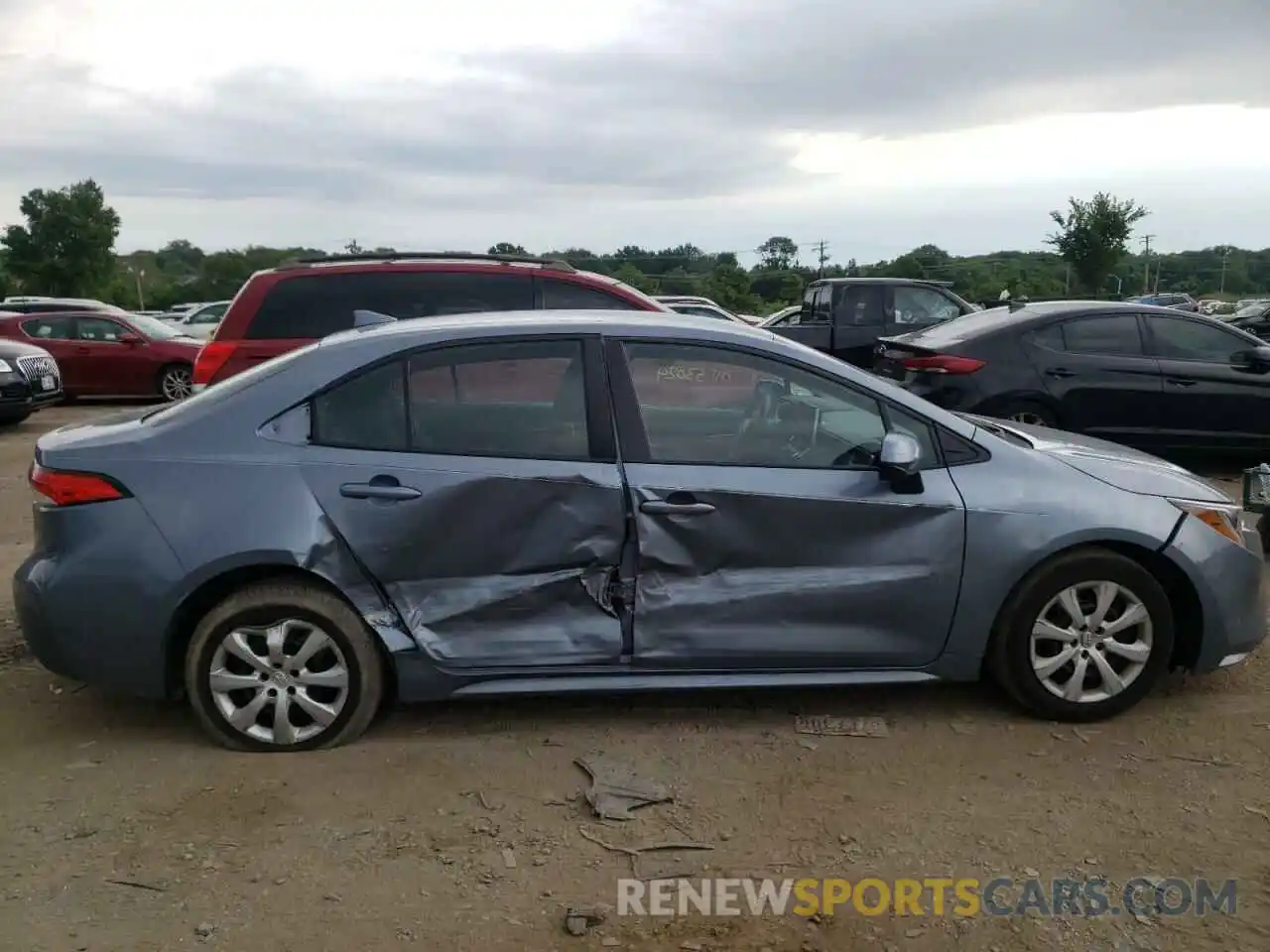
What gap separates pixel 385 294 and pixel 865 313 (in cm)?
804

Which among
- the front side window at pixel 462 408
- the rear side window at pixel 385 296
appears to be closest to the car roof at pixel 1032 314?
the rear side window at pixel 385 296

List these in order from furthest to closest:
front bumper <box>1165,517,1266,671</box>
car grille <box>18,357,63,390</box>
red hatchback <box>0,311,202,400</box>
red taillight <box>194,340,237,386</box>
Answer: red hatchback <box>0,311,202,400</box>, car grille <box>18,357,63,390</box>, red taillight <box>194,340,237,386</box>, front bumper <box>1165,517,1266,671</box>

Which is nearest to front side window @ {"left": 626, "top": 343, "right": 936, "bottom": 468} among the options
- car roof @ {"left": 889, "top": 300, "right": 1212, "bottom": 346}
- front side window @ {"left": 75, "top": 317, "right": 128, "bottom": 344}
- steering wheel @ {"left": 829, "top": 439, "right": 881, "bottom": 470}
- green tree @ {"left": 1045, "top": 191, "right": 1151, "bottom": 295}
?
steering wheel @ {"left": 829, "top": 439, "right": 881, "bottom": 470}

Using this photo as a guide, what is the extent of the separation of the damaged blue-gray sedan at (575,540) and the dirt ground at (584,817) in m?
0.25

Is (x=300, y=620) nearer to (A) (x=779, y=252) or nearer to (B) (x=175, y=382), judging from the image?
(B) (x=175, y=382)

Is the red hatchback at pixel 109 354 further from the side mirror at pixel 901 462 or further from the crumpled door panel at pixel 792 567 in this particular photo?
the side mirror at pixel 901 462

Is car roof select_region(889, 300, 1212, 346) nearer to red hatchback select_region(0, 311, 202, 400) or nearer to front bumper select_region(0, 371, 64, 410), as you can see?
front bumper select_region(0, 371, 64, 410)

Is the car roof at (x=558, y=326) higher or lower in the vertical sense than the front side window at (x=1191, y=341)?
higher

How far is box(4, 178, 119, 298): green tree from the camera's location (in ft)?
170

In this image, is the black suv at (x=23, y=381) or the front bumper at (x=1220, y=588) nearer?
the front bumper at (x=1220, y=588)

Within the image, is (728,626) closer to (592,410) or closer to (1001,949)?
(592,410)

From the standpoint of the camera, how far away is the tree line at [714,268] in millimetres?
31688

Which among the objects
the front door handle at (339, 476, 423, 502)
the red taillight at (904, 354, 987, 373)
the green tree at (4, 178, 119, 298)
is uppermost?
the green tree at (4, 178, 119, 298)

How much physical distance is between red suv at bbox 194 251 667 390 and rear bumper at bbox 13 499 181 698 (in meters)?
3.14
